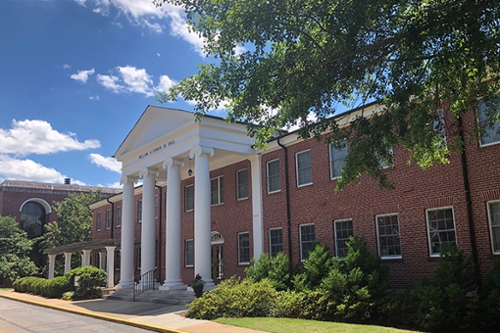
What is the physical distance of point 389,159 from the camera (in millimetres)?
10914

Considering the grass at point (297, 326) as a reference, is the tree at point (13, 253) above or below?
above

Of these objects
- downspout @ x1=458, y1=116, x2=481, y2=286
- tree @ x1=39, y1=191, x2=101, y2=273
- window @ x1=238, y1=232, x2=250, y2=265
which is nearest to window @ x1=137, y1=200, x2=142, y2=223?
window @ x1=238, y1=232, x2=250, y2=265

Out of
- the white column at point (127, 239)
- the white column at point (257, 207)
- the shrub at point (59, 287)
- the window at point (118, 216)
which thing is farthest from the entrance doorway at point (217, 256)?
the window at point (118, 216)

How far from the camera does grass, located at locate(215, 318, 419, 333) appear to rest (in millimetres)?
11477

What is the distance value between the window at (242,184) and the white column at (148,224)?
16.2 feet

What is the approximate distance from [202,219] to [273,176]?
3.88 meters

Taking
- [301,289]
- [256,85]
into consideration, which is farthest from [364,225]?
[256,85]

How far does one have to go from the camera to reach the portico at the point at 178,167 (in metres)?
21.4

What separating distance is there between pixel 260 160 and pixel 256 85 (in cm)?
1259

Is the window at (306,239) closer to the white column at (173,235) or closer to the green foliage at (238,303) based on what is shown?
the green foliage at (238,303)

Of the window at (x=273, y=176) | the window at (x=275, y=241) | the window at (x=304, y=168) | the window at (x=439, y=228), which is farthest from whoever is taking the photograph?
the window at (x=273, y=176)

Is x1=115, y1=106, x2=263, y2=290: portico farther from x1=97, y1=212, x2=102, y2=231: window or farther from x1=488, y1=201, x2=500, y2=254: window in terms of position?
x1=97, y1=212, x2=102, y2=231: window

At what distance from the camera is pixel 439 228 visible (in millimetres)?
14984

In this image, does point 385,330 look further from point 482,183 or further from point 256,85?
point 256,85
